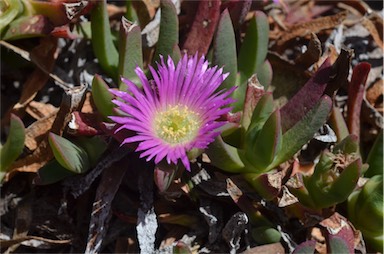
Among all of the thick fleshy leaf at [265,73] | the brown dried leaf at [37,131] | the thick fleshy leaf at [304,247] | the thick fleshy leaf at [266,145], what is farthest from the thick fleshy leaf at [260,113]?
the brown dried leaf at [37,131]

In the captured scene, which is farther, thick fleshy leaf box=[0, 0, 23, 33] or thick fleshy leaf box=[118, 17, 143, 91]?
thick fleshy leaf box=[0, 0, 23, 33]

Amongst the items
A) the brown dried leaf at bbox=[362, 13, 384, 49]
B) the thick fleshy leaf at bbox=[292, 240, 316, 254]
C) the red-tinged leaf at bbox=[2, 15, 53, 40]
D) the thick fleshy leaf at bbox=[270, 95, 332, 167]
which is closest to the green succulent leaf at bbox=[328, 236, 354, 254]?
the thick fleshy leaf at bbox=[292, 240, 316, 254]

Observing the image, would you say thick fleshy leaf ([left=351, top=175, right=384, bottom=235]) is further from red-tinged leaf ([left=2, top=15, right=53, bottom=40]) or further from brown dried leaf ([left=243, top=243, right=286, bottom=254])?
red-tinged leaf ([left=2, top=15, right=53, bottom=40])

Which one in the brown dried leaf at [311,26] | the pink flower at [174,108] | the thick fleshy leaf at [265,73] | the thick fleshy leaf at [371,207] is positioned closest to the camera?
the pink flower at [174,108]

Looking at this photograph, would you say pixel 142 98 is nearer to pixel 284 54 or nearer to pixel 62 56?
pixel 62 56

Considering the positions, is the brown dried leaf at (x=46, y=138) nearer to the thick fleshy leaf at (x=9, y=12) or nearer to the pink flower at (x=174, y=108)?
the pink flower at (x=174, y=108)

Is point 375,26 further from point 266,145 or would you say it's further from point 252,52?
point 266,145
